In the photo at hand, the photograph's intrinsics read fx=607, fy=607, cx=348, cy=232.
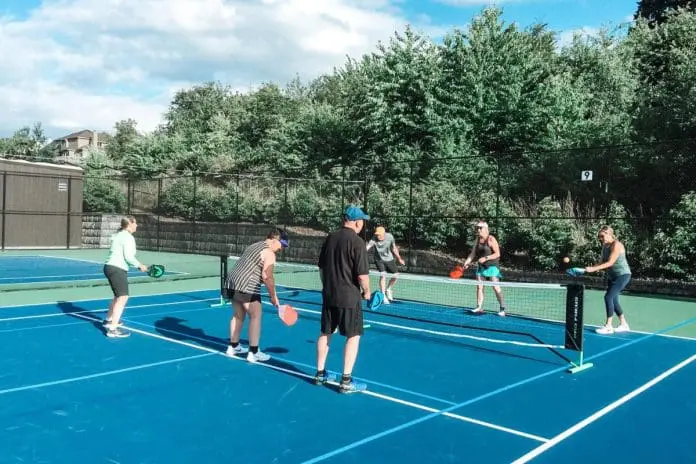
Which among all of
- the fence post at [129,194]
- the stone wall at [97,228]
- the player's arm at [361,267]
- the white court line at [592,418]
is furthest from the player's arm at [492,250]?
the stone wall at [97,228]

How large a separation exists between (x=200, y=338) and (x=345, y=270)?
3916mm

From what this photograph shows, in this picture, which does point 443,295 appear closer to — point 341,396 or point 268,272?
point 268,272

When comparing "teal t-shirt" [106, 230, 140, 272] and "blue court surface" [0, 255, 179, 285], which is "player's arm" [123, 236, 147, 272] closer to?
"teal t-shirt" [106, 230, 140, 272]

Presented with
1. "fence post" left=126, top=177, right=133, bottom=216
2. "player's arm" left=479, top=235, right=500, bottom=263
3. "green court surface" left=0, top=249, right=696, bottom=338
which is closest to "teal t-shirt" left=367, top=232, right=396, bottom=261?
"green court surface" left=0, top=249, right=696, bottom=338

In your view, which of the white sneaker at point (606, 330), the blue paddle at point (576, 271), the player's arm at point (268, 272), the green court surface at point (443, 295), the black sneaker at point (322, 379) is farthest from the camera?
the green court surface at point (443, 295)

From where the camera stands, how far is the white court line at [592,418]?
4926mm

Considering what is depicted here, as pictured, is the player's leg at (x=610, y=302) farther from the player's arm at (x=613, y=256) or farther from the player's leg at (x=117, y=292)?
the player's leg at (x=117, y=292)

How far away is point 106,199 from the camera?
3488cm

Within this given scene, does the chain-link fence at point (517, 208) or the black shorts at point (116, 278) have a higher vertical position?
the chain-link fence at point (517, 208)

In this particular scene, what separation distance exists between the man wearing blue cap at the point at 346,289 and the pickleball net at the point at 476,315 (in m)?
3.06

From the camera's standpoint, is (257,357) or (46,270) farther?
(46,270)

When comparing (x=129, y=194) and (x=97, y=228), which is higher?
(x=129, y=194)

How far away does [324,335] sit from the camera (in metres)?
6.71

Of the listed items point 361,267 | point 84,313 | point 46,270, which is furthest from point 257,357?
point 46,270
